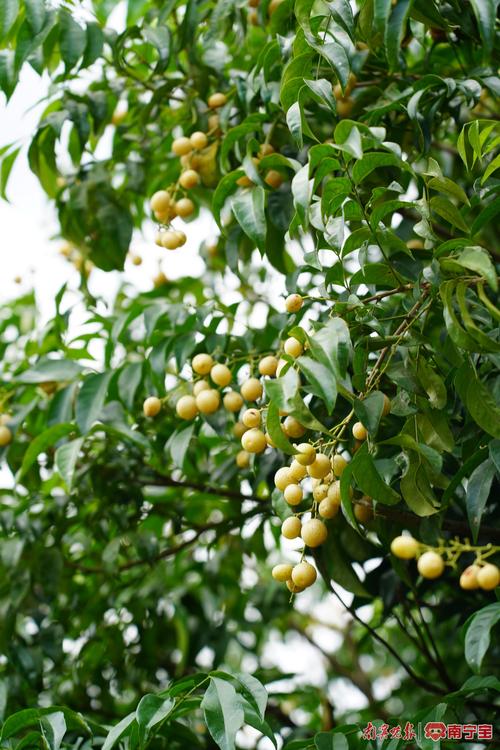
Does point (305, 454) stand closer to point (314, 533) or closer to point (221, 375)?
point (314, 533)

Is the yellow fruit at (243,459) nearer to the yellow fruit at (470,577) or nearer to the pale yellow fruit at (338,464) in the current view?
the pale yellow fruit at (338,464)

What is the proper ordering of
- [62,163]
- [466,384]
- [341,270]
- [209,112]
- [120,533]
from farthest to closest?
[62,163], [120,533], [209,112], [341,270], [466,384]

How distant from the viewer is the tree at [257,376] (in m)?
1.07

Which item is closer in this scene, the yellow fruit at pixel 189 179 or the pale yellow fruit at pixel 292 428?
the pale yellow fruit at pixel 292 428

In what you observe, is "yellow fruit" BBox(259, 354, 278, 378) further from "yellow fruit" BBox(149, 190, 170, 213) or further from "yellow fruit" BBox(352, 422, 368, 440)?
"yellow fruit" BBox(149, 190, 170, 213)

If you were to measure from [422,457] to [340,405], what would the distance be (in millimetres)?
333

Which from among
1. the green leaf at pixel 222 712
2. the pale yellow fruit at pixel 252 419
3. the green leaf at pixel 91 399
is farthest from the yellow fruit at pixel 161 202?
the green leaf at pixel 222 712

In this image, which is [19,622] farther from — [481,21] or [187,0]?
[481,21]

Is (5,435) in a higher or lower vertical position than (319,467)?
lower

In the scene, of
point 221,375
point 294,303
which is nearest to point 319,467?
point 294,303

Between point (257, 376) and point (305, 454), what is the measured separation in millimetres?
→ 437

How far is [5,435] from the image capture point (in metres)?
1.73

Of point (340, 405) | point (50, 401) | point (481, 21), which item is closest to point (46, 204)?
point (50, 401)

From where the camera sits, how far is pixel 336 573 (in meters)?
1.36
